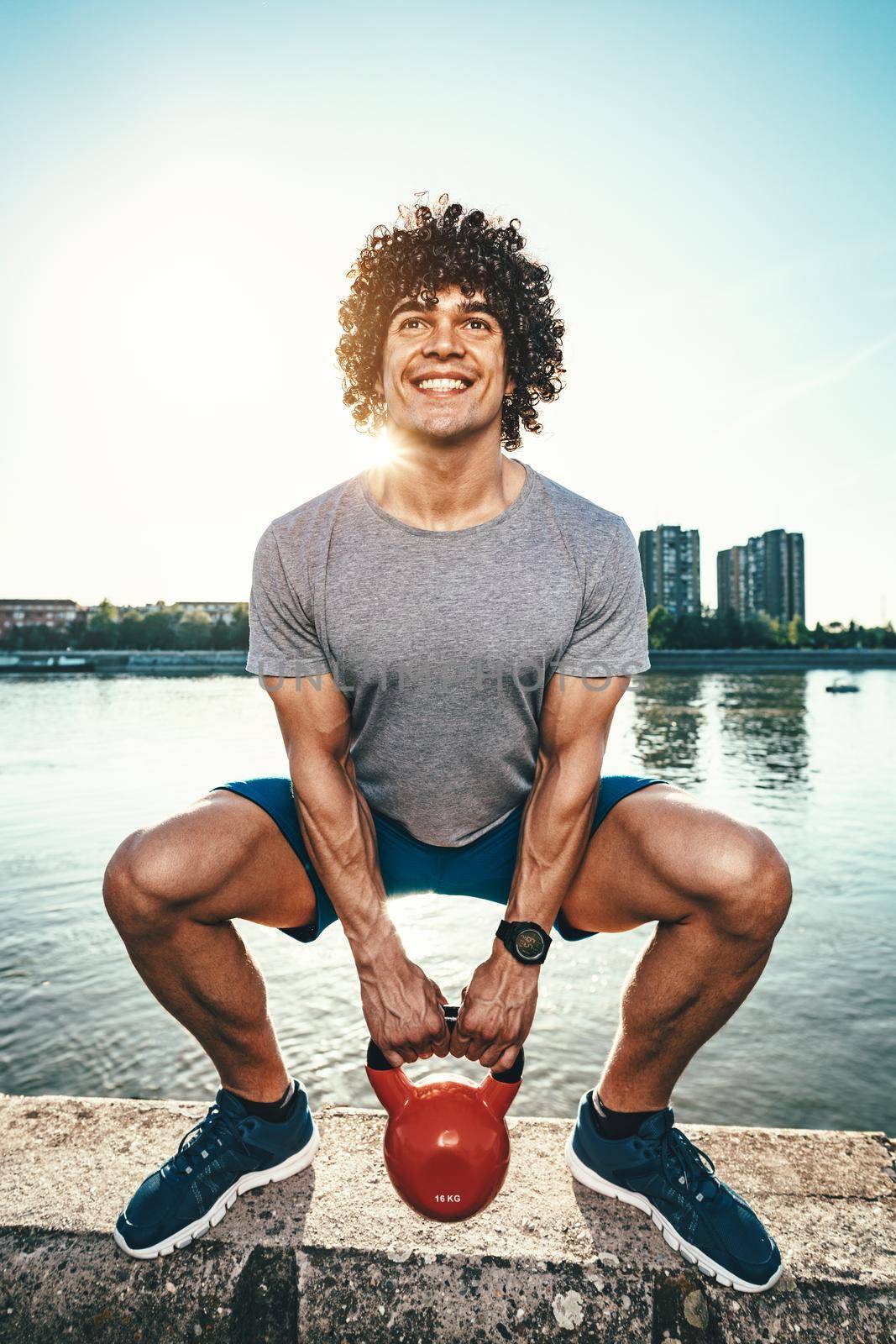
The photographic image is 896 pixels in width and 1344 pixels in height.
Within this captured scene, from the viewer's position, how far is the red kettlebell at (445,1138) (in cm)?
171

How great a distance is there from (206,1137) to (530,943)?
83cm

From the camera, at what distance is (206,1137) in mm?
1942

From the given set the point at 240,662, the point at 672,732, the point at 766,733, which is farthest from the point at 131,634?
the point at 766,733

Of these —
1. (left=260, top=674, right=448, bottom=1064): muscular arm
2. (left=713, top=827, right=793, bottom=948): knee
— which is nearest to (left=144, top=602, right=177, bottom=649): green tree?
(left=260, top=674, right=448, bottom=1064): muscular arm

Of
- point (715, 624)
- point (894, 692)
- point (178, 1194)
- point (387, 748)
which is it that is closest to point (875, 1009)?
point (387, 748)

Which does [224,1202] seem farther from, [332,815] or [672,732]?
[672,732]

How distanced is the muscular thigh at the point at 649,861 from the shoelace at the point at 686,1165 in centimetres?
47

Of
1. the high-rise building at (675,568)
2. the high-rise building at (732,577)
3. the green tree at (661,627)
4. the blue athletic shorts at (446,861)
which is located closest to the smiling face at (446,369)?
the blue athletic shorts at (446,861)

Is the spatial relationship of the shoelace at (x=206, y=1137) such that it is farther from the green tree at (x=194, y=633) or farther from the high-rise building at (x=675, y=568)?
the high-rise building at (x=675, y=568)

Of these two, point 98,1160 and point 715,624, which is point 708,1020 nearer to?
point 98,1160

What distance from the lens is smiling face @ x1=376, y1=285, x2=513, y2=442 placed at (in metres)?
2.35

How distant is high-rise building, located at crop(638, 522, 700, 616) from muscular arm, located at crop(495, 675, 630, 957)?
409 feet

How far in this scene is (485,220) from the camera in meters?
2.83

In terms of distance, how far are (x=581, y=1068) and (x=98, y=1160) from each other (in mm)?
2651
